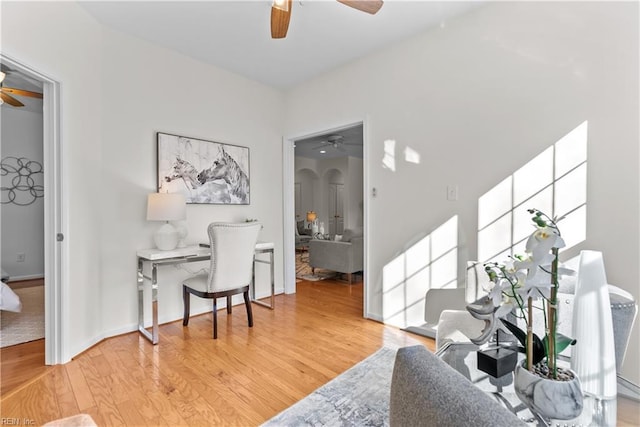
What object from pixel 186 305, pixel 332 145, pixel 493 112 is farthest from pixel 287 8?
pixel 332 145

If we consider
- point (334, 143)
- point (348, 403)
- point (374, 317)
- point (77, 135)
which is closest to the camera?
point (348, 403)

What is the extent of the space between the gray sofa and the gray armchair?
13.2 ft

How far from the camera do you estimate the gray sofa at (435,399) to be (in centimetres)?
42

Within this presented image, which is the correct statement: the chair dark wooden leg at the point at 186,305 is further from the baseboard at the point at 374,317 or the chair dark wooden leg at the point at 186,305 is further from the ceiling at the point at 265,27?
the ceiling at the point at 265,27

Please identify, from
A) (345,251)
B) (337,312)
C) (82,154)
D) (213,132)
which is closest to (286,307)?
(337,312)

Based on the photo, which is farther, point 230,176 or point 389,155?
point 230,176

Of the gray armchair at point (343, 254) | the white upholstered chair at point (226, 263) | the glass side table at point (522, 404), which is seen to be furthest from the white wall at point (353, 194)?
the glass side table at point (522, 404)

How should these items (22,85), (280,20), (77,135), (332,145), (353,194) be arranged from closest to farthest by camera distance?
(280,20) → (77,135) → (22,85) → (332,145) → (353,194)

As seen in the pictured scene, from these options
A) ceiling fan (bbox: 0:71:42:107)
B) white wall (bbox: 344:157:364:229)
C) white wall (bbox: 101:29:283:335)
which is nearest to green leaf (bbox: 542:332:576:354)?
white wall (bbox: 101:29:283:335)

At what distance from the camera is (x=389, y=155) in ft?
9.80

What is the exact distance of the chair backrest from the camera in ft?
8.61

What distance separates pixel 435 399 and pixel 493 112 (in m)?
2.43

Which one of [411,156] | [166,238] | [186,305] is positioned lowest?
[186,305]

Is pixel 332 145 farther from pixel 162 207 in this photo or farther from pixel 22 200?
pixel 22 200
